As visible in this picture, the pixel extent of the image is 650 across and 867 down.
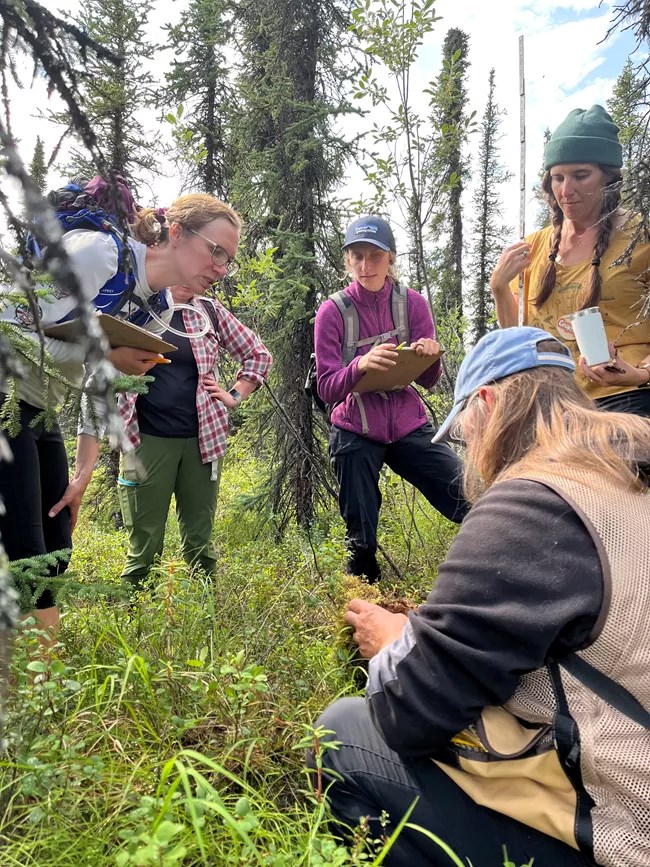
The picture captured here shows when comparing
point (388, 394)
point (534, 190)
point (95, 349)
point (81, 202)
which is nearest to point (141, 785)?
point (95, 349)

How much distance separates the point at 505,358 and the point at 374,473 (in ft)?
6.42

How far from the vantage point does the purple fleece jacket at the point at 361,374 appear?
364 cm

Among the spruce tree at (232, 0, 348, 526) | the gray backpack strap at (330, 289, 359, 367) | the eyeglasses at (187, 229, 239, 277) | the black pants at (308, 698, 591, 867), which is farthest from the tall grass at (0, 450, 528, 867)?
the spruce tree at (232, 0, 348, 526)

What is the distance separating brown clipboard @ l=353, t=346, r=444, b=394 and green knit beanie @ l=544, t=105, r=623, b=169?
1.18 metres

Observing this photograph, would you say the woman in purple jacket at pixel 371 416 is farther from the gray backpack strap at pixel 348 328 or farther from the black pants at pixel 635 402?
the black pants at pixel 635 402

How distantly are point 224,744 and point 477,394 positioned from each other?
153 centimetres

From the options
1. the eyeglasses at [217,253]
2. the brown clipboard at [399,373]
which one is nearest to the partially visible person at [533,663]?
the brown clipboard at [399,373]

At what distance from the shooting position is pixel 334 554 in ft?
9.56

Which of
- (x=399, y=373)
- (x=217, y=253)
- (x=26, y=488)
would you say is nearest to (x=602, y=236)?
(x=399, y=373)

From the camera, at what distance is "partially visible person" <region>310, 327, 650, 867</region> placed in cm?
137

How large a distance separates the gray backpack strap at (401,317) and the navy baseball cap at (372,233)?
310 millimetres

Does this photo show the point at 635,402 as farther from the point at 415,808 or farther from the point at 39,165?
the point at 39,165

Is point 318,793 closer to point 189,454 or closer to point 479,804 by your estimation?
point 479,804

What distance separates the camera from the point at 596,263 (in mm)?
2957
